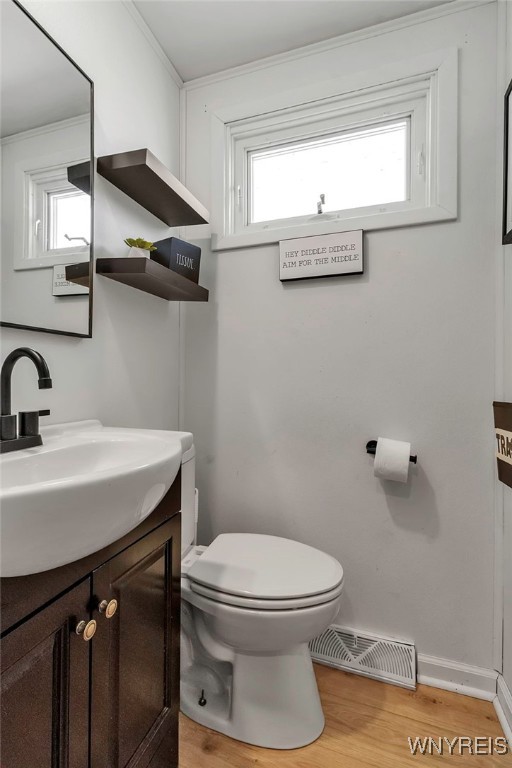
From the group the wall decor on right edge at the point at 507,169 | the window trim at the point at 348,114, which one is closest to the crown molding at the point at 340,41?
the window trim at the point at 348,114

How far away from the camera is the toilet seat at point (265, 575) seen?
1.00 meters

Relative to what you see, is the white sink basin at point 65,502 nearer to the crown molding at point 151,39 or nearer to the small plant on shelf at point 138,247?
the small plant on shelf at point 138,247

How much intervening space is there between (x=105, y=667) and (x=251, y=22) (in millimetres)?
2012

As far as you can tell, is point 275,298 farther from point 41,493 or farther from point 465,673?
point 465,673

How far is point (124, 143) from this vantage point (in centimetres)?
129

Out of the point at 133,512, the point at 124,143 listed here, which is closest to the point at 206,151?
the point at 124,143

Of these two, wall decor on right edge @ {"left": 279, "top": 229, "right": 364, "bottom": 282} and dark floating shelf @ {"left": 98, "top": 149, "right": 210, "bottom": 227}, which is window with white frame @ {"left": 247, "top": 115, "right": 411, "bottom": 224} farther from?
dark floating shelf @ {"left": 98, "top": 149, "right": 210, "bottom": 227}

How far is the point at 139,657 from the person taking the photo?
30.5 inches

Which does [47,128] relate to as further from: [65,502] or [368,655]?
[368,655]

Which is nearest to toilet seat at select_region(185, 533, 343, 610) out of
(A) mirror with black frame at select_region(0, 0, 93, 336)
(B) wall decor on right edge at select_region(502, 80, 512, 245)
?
(A) mirror with black frame at select_region(0, 0, 93, 336)

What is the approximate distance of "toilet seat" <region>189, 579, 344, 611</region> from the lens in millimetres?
983

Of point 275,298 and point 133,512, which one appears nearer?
point 133,512

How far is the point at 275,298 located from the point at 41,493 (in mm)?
1247

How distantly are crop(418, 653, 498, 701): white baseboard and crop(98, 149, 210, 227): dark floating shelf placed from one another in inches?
73.0
